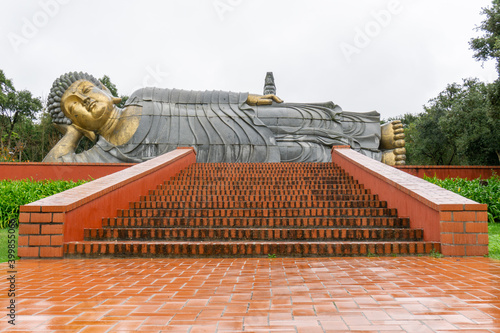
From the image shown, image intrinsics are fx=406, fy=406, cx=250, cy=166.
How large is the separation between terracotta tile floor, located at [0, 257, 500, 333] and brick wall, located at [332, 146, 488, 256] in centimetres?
31

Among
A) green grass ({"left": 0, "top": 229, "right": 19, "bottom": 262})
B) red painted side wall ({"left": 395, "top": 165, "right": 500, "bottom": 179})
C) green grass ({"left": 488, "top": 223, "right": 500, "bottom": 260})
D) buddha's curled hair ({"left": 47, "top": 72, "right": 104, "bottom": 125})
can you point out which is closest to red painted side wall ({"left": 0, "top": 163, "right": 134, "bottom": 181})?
buddha's curled hair ({"left": 47, "top": 72, "right": 104, "bottom": 125})

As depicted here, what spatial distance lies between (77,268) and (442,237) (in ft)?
12.3

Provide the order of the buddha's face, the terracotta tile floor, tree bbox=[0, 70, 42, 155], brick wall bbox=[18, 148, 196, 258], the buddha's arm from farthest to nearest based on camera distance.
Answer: tree bbox=[0, 70, 42, 155]
the buddha's face
the buddha's arm
brick wall bbox=[18, 148, 196, 258]
the terracotta tile floor

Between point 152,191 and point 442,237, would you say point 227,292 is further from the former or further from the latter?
point 152,191

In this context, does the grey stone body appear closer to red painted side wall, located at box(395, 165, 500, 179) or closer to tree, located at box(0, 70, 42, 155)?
red painted side wall, located at box(395, 165, 500, 179)

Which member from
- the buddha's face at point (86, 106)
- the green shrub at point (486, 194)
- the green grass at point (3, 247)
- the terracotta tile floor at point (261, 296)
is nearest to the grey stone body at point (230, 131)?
the buddha's face at point (86, 106)

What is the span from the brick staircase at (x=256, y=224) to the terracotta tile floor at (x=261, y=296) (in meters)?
0.33

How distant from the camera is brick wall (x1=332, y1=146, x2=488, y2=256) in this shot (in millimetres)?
4312

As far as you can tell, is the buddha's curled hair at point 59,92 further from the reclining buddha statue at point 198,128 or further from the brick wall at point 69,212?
the brick wall at point 69,212

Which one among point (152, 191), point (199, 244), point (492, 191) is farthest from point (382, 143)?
point (199, 244)

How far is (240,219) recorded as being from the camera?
5.43m

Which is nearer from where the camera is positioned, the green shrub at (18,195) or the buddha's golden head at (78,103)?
the green shrub at (18,195)

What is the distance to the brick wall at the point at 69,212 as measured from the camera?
4.42 metres

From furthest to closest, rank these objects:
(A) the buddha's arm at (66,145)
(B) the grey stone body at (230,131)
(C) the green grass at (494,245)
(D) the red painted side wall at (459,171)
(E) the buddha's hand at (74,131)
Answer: (E) the buddha's hand at (74,131) → (B) the grey stone body at (230,131) → (A) the buddha's arm at (66,145) → (D) the red painted side wall at (459,171) → (C) the green grass at (494,245)
